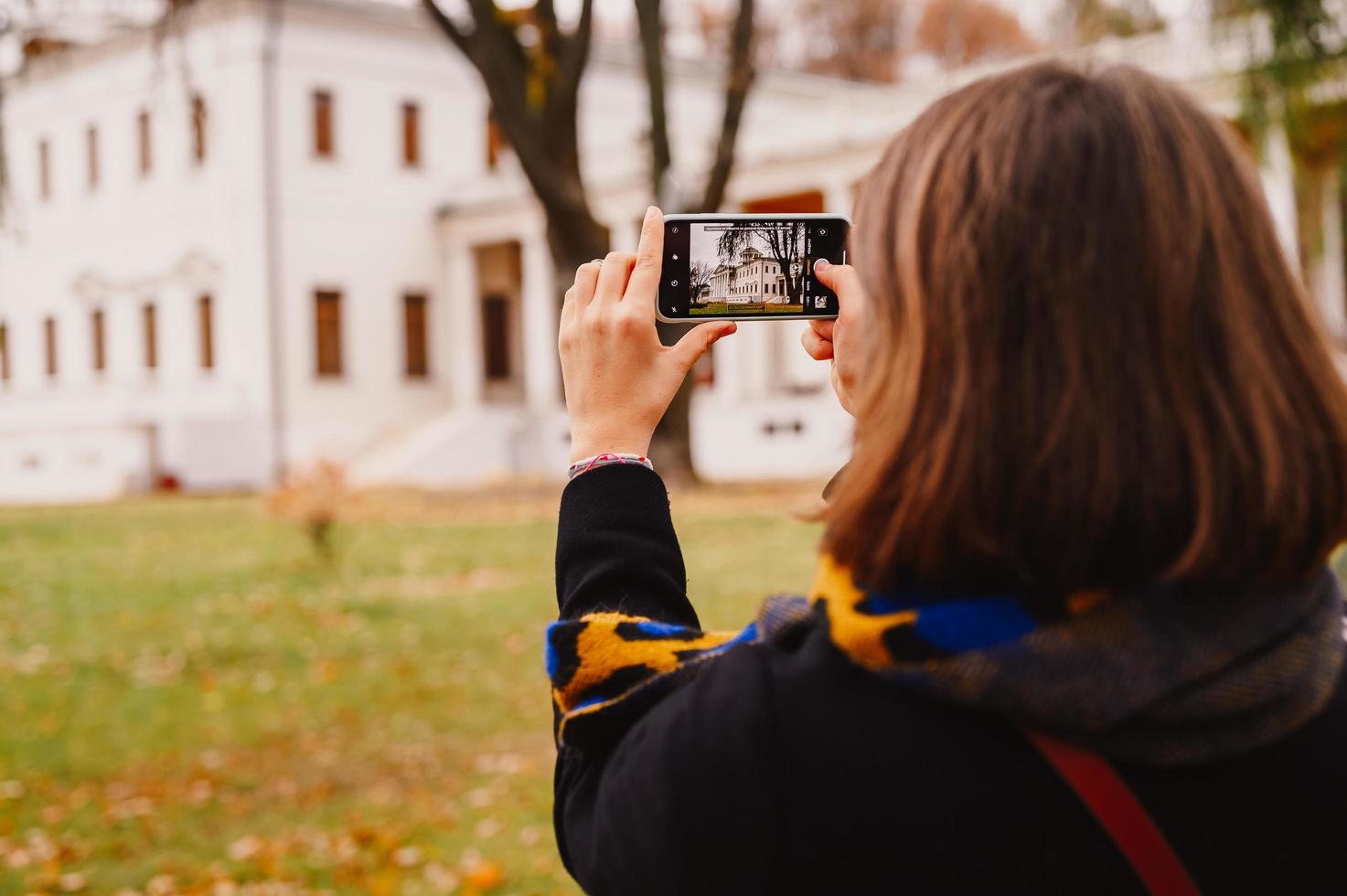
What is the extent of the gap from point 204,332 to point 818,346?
3370 centimetres

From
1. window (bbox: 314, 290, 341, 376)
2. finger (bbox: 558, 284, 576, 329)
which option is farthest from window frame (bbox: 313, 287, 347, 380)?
finger (bbox: 558, 284, 576, 329)

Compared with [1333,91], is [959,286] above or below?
below

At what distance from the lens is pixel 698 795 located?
123cm

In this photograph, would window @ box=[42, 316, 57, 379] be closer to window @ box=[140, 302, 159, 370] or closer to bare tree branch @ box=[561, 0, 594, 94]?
window @ box=[140, 302, 159, 370]

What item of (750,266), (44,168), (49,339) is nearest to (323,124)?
(44,168)

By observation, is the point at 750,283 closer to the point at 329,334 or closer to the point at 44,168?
the point at 329,334

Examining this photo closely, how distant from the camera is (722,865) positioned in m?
1.25

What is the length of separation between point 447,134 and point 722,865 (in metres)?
36.1

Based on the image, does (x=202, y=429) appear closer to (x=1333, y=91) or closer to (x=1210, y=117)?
(x=1333, y=91)

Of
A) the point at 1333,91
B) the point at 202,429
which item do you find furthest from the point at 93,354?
the point at 1333,91

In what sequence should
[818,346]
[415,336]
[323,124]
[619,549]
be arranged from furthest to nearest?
[415,336], [323,124], [818,346], [619,549]

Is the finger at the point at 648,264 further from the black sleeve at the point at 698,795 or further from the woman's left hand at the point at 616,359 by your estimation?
the black sleeve at the point at 698,795

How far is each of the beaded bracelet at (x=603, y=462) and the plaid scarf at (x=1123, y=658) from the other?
1.25 feet

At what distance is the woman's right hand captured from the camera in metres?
1.65
